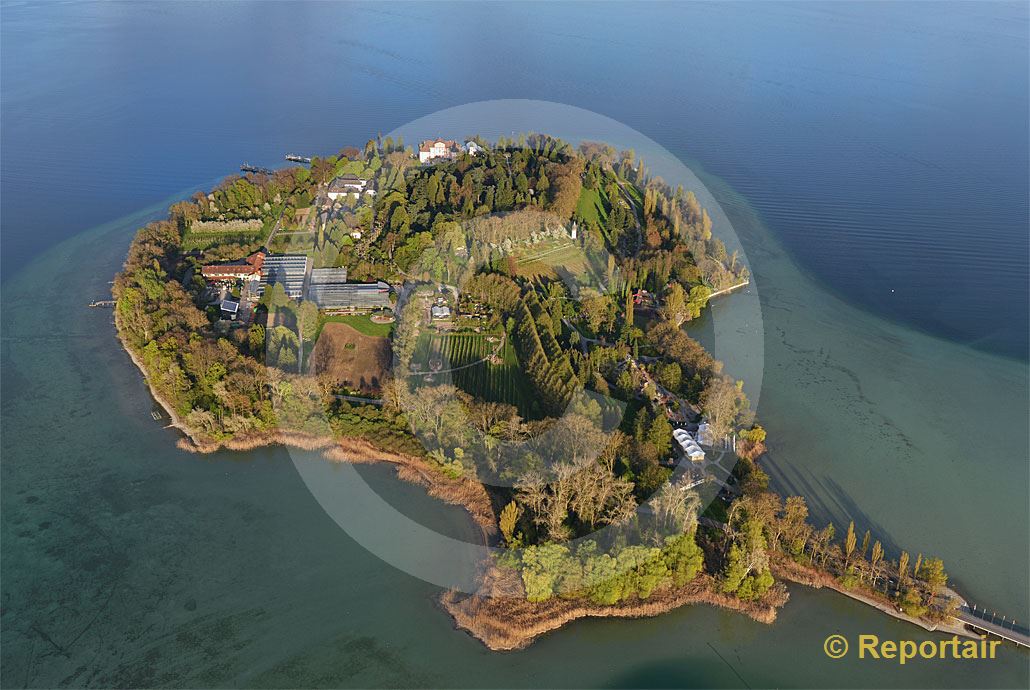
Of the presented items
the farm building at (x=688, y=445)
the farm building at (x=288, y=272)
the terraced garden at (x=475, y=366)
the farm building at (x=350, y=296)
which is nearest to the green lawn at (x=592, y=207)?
the terraced garden at (x=475, y=366)

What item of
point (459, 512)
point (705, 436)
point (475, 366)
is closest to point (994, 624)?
point (705, 436)

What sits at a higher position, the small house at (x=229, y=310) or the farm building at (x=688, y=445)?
the farm building at (x=688, y=445)

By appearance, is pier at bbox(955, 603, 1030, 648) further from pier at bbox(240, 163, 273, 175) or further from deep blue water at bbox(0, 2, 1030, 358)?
pier at bbox(240, 163, 273, 175)

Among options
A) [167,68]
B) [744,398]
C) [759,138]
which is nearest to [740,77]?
[759,138]

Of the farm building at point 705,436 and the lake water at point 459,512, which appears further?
the farm building at point 705,436

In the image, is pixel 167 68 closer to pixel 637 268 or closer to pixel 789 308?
pixel 637 268

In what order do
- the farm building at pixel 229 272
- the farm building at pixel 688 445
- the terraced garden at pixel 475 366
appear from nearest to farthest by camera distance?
the farm building at pixel 688 445
the terraced garden at pixel 475 366
the farm building at pixel 229 272

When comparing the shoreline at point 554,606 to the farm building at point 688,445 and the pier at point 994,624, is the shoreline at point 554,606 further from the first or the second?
the farm building at point 688,445
